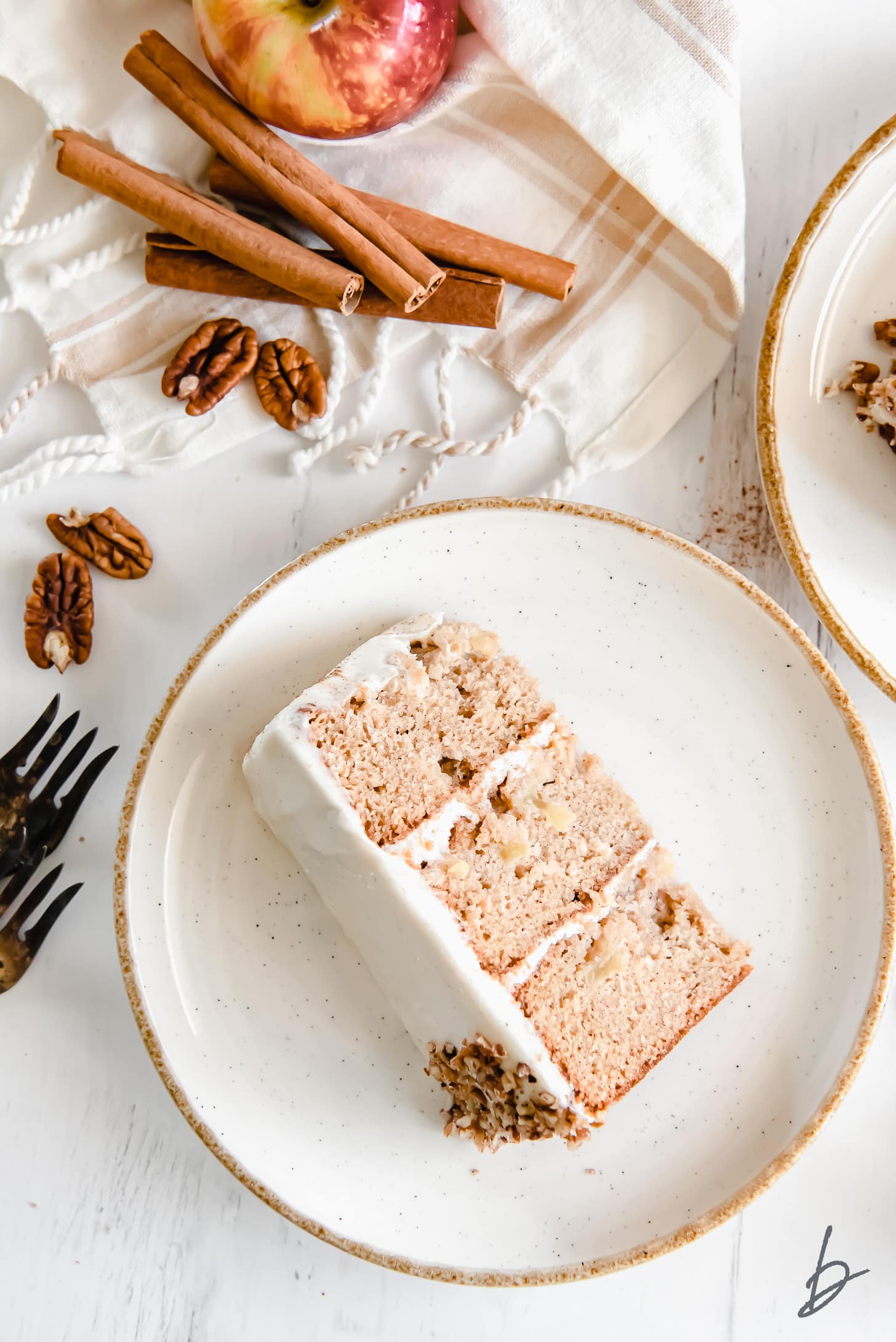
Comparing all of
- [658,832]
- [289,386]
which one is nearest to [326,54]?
[289,386]

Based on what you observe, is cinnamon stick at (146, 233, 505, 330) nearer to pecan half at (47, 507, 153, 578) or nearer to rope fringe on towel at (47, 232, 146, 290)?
rope fringe on towel at (47, 232, 146, 290)

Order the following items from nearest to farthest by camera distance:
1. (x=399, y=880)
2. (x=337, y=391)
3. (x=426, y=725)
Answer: (x=399, y=880) → (x=426, y=725) → (x=337, y=391)

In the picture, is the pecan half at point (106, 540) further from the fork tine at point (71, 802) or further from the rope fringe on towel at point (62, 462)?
the fork tine at point (71, 802)

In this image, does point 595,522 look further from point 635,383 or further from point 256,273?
point 256,273

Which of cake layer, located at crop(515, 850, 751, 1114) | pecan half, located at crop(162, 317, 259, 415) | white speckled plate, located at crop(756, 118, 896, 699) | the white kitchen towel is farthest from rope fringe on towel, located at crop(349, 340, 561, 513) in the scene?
cake layer, located at crop(515, 850, 751, 1114)

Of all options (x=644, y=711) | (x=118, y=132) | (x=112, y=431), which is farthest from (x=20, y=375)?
(x=644, y=711)

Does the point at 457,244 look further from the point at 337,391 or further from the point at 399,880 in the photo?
the point at 399,880
